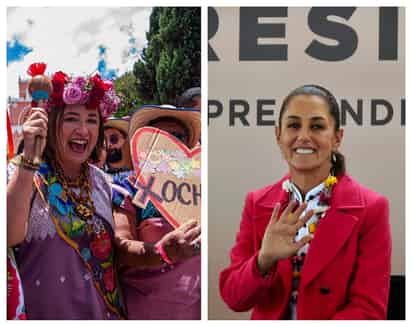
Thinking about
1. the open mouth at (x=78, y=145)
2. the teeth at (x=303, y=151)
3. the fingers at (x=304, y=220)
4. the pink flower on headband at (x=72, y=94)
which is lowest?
the fingers at (x=304, y=220)

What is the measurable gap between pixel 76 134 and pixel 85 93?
0.31m

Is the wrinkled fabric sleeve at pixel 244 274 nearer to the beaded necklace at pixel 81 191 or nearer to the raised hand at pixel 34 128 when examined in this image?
the beaded necklace at pixel 81 191

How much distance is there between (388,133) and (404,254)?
0.90 metres

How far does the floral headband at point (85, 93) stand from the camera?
5.75 metres

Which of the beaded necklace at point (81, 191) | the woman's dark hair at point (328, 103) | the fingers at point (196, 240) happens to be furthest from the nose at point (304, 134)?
the beaded necklace at point (81, 191)

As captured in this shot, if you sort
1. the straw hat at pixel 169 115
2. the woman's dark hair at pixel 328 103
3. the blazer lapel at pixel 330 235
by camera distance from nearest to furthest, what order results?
the blazer lapel at pixel 330 235
the woman's dark hair at pixel 328 103
the straw hat at pixel 169 115

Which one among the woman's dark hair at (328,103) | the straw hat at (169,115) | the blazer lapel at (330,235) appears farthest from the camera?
the straw hat at (169,115)

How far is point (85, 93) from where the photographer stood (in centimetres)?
575

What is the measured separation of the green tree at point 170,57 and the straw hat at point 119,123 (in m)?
0.21

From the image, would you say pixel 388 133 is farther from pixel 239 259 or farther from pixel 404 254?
pixel 239 259

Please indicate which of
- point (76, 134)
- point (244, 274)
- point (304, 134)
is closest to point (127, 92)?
point (76, 134)

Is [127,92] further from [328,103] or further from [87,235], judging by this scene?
[328,103]
